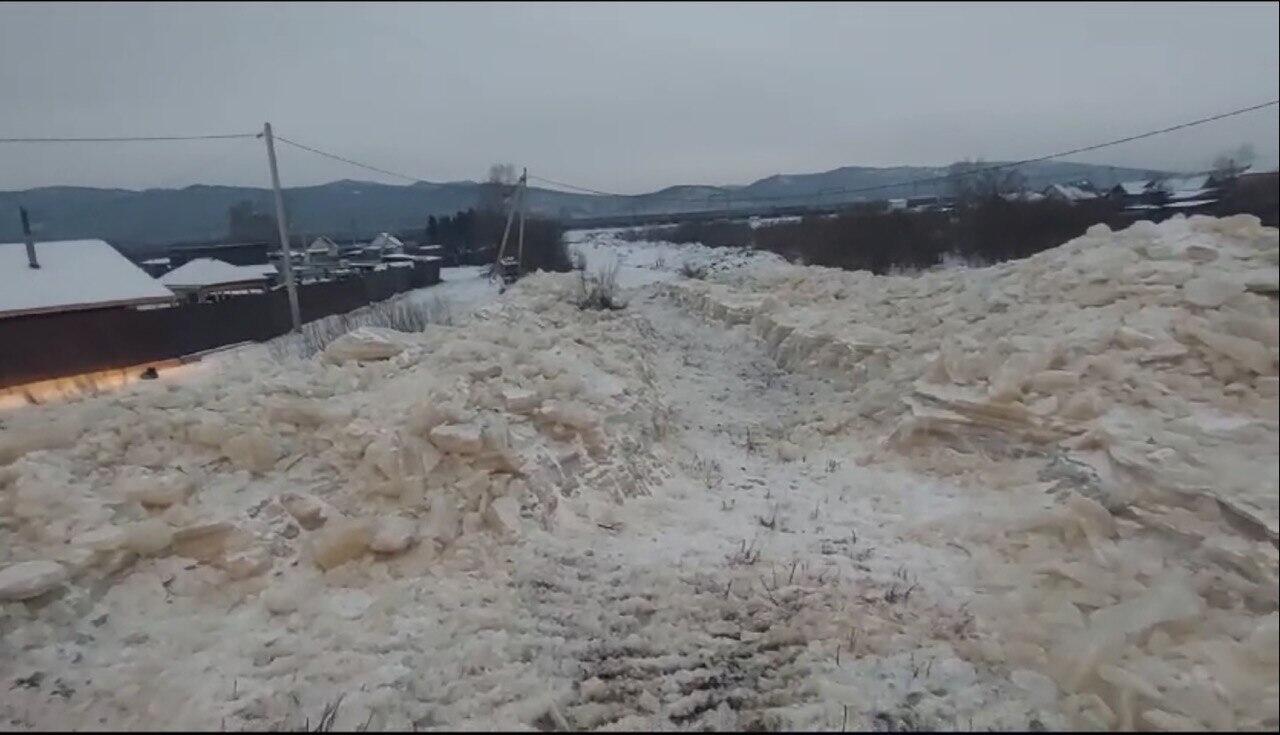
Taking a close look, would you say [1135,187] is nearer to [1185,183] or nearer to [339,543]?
[1185,183]

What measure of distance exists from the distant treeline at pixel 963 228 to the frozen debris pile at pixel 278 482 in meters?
4.06

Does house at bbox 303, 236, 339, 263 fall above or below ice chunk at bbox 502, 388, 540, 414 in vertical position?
above

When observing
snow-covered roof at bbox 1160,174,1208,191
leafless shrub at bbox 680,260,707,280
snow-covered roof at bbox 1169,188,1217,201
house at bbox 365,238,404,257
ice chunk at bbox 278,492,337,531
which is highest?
snow-covered roof at bbox 1160,174,1208,191

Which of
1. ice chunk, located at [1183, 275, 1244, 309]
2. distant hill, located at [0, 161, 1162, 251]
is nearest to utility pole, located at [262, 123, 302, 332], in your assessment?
distant hill, located at [0, 161, 1162, 251]

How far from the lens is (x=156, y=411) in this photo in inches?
173

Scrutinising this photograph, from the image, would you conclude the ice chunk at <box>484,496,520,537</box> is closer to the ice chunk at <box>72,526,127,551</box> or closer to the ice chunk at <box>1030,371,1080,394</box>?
the ice chunk at <box>72,526,127,551</box>

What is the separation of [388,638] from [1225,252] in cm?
506

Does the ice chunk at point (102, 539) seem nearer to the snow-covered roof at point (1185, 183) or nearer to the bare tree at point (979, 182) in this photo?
the snow-covered roof at point (1185, 183)

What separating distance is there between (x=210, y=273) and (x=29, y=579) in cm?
1893

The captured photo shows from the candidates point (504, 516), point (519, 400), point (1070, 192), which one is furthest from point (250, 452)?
point (1070, 192)


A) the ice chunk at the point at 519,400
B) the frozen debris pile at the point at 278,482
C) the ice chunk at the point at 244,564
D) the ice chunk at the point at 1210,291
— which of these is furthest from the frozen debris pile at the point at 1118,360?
the ice chunk at the point at 244,564

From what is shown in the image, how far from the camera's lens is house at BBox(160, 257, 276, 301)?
59.0 ft

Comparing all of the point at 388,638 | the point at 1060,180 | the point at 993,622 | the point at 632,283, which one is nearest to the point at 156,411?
the point at 388,638

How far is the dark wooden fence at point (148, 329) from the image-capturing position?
5.97 m
